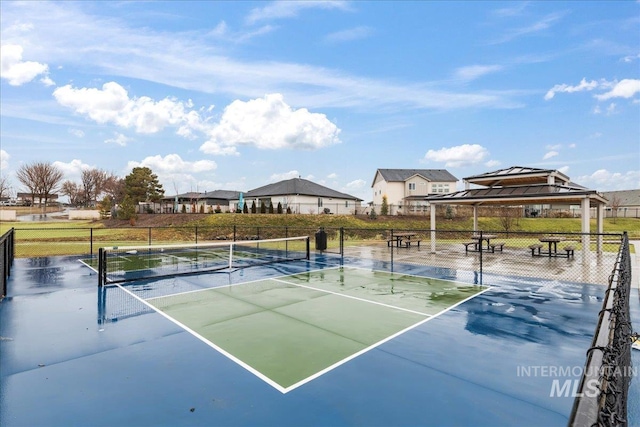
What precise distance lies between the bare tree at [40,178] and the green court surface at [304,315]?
234 ft

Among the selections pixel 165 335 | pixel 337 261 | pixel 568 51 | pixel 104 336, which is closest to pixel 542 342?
pixel 165 335

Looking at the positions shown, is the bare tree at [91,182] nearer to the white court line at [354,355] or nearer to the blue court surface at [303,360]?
the blue court surface at [303,360]

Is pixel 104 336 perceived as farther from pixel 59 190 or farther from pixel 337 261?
pixel 59 190

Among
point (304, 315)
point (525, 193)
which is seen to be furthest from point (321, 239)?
point (304, 315)

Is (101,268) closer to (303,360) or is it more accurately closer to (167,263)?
(167,263)

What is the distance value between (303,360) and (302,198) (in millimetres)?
40907

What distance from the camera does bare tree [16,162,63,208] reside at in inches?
2350

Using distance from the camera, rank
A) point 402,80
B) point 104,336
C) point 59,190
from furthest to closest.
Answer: point 59,190 → point 402,80 → point 104,336

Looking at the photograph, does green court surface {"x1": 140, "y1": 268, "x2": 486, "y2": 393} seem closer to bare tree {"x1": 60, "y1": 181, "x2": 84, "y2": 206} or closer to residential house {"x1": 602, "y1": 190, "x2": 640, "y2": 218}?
residential house {"x1": 602, "y1": 190, "x2": 640, "y2": 218}

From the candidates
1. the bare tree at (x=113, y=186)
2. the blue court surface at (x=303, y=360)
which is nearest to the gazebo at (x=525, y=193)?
the blue court surface at (x=303, y=360)

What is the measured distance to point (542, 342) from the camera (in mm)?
5191

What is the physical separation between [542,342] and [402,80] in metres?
21.7

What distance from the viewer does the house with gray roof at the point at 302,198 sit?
43575 mm

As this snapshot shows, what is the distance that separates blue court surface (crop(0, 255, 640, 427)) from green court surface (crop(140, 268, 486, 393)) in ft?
0.16
